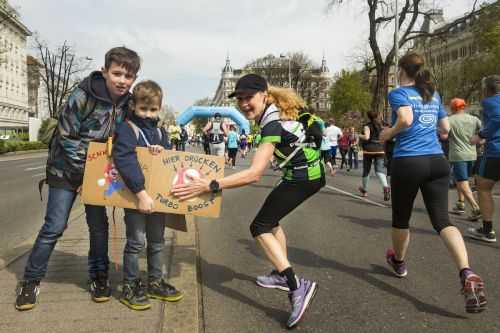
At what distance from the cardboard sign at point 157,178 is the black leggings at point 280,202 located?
12.8 inches

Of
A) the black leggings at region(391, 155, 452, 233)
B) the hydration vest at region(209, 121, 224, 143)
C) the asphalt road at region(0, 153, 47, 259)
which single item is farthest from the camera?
the hydration vest at region(209, 121, 224, 143)

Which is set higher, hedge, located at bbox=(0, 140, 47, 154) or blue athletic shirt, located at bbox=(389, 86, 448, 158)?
hedge, located at bbox=(0, 140, 47, 154)

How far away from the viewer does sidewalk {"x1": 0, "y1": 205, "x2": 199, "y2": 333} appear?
9.69ft

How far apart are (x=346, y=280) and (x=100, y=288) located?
6.64 feet

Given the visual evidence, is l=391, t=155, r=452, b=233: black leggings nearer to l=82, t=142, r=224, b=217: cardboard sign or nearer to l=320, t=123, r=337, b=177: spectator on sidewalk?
l=320, t=123, r=337, b=177: spectator on sidewalk

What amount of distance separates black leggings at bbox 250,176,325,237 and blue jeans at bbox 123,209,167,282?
70cm

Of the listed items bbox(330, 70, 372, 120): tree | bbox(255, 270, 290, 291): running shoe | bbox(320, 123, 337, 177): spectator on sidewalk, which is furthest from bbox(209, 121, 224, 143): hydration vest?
bbox(330, 70, 372, 120): tree

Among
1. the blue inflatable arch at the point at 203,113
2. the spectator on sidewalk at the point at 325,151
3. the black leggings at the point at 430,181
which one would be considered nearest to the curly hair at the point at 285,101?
the spectator on sidewalk at the point at 325,151

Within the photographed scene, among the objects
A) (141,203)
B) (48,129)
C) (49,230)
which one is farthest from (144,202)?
(48,129)

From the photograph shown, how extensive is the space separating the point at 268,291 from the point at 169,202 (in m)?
1.14

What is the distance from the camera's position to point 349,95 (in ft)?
216

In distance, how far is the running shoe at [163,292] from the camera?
3.43m

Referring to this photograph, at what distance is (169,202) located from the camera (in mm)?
3279

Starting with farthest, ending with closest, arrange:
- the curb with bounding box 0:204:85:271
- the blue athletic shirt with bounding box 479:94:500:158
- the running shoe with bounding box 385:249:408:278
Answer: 1. the blue athletic shirt with bounding box 479:94:500:158
2. the curb with bounding box 0:204:85:271
3. the running shoe with bounding box 385:249:408:278
